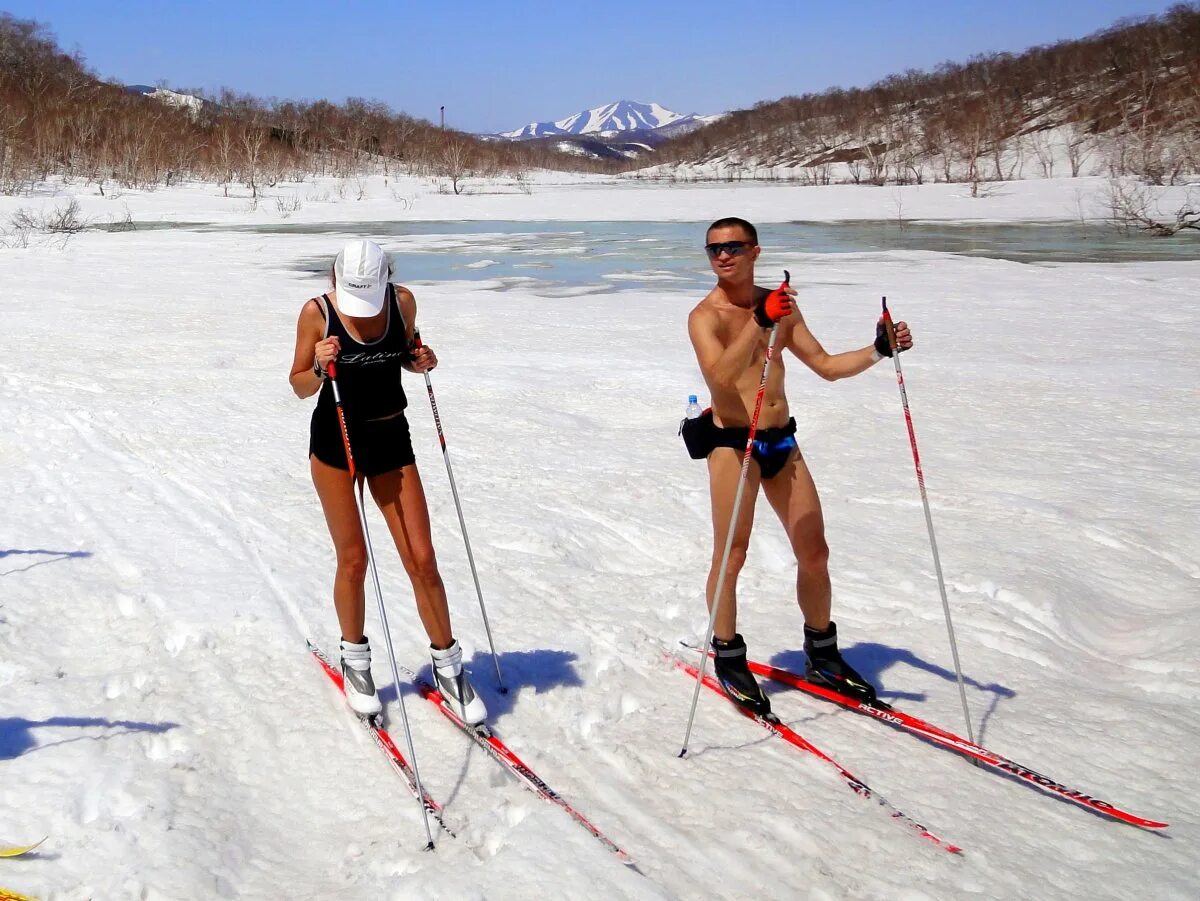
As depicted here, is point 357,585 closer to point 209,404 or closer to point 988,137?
point 209,404

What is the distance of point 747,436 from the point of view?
376cm

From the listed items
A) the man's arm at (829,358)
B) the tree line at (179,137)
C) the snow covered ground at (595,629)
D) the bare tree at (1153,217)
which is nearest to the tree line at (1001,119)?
the bare tree at (1153,217)

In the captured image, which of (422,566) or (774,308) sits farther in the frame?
(422,566)

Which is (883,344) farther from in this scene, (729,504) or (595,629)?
(595,629)

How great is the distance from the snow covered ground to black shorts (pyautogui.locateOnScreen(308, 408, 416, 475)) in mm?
1008

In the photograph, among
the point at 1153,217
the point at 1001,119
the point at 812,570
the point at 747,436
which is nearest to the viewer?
the point at 747,436

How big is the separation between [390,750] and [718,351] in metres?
1.81

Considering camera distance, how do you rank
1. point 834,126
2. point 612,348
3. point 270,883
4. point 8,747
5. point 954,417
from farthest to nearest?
point 834,126 → point 612,348 → point 954,417 → point 8,747 → point 270,883

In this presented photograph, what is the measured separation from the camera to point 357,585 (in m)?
3.75

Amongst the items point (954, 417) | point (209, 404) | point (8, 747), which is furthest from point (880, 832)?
point (209, 404)

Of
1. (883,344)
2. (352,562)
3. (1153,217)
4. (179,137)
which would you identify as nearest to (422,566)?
(352,562)

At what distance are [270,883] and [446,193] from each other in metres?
42.9

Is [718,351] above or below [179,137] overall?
below

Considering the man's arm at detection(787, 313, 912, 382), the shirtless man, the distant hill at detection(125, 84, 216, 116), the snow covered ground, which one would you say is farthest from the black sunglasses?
the distant hill at detection(125, 84, 216, 116)
